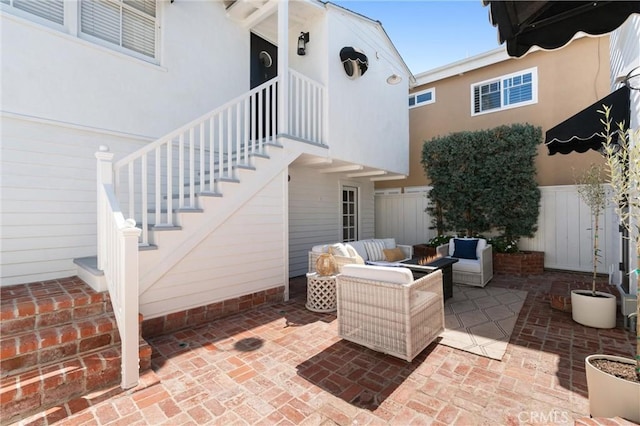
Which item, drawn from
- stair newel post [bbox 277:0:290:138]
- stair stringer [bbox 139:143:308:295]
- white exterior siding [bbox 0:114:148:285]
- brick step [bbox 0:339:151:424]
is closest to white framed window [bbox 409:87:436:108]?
stair newel post [bbox 277:0:290:138]

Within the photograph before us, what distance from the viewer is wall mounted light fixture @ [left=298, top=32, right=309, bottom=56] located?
6.00 m

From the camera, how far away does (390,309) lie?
10.1 feet

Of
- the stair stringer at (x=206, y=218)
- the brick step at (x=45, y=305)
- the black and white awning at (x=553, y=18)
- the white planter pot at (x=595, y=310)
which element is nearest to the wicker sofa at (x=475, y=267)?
the white planter pot at (x=595, y=310)

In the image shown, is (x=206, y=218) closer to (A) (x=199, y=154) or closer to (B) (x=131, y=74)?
(A) (x=199, y=154)

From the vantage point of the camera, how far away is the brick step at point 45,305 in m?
2.63

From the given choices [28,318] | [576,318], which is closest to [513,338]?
[576,318]

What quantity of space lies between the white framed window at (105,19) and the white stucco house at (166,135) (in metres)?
0.02

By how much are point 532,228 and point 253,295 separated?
704cm

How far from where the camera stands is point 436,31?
600cm

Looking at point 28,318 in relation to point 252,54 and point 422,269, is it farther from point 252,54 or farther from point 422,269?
point 252,54

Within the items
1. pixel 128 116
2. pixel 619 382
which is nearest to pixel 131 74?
pixel 128 116

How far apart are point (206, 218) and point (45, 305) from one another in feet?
5.87

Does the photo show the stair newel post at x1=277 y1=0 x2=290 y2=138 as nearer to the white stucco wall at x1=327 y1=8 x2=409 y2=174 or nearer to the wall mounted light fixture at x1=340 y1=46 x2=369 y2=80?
the white stucco wall at x1=327 y1=8 x2=409 y2=174

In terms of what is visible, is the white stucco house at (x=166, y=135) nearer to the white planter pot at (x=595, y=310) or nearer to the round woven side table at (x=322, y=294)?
the round woven side table at (x=322, y=294)
